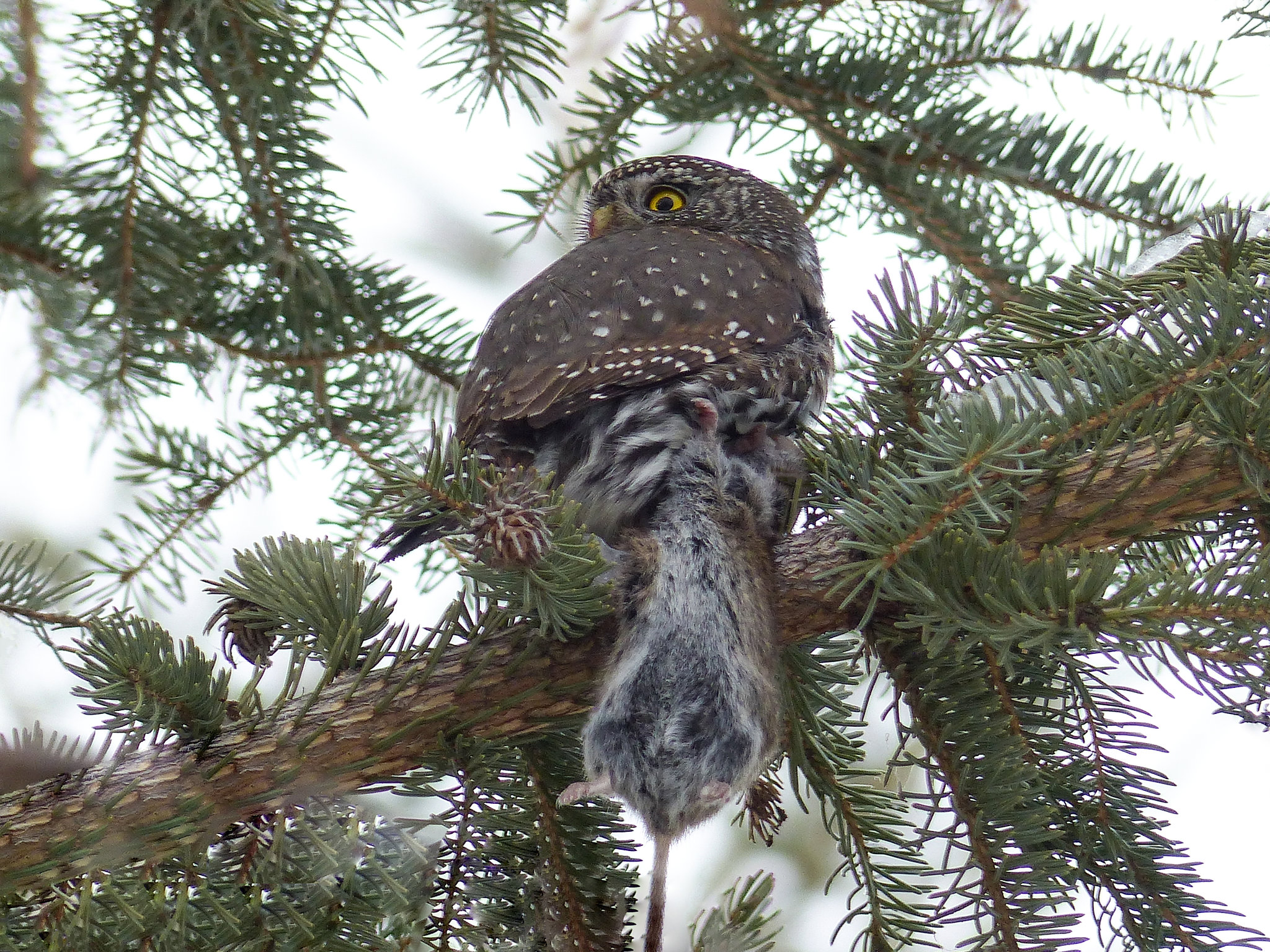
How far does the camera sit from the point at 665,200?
334 centimetres

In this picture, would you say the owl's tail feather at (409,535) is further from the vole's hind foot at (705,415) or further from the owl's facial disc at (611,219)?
the owl's facial disc at (611,219)

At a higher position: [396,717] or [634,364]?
[634,364]

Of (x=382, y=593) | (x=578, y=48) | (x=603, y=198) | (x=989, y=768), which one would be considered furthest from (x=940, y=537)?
(x=578, y=48)

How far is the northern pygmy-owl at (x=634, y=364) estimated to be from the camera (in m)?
2.02

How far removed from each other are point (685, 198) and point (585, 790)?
2.23m

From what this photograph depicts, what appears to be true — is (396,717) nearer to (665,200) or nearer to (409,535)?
(409,535)

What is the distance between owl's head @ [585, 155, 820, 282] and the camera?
3227 mm

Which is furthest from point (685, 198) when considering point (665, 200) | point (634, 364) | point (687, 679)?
point (687, 679)

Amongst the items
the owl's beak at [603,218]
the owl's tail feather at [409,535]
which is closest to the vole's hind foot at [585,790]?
the owl's tail feather at [409,535]

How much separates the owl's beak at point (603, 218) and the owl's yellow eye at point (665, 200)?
0.10 m

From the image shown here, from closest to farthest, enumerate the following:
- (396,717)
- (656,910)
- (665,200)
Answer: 1. (656,910)
2. (396,717)
3. (665,200)

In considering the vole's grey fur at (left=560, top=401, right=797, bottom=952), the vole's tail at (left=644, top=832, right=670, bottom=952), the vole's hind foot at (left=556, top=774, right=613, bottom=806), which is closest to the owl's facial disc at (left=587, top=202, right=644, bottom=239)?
the vole's grey fur at (left=560, top=401, right=797, bottom=952)

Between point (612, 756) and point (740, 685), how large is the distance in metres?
0.21

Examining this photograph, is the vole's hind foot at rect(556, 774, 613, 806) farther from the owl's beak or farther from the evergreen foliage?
the owl's beak
